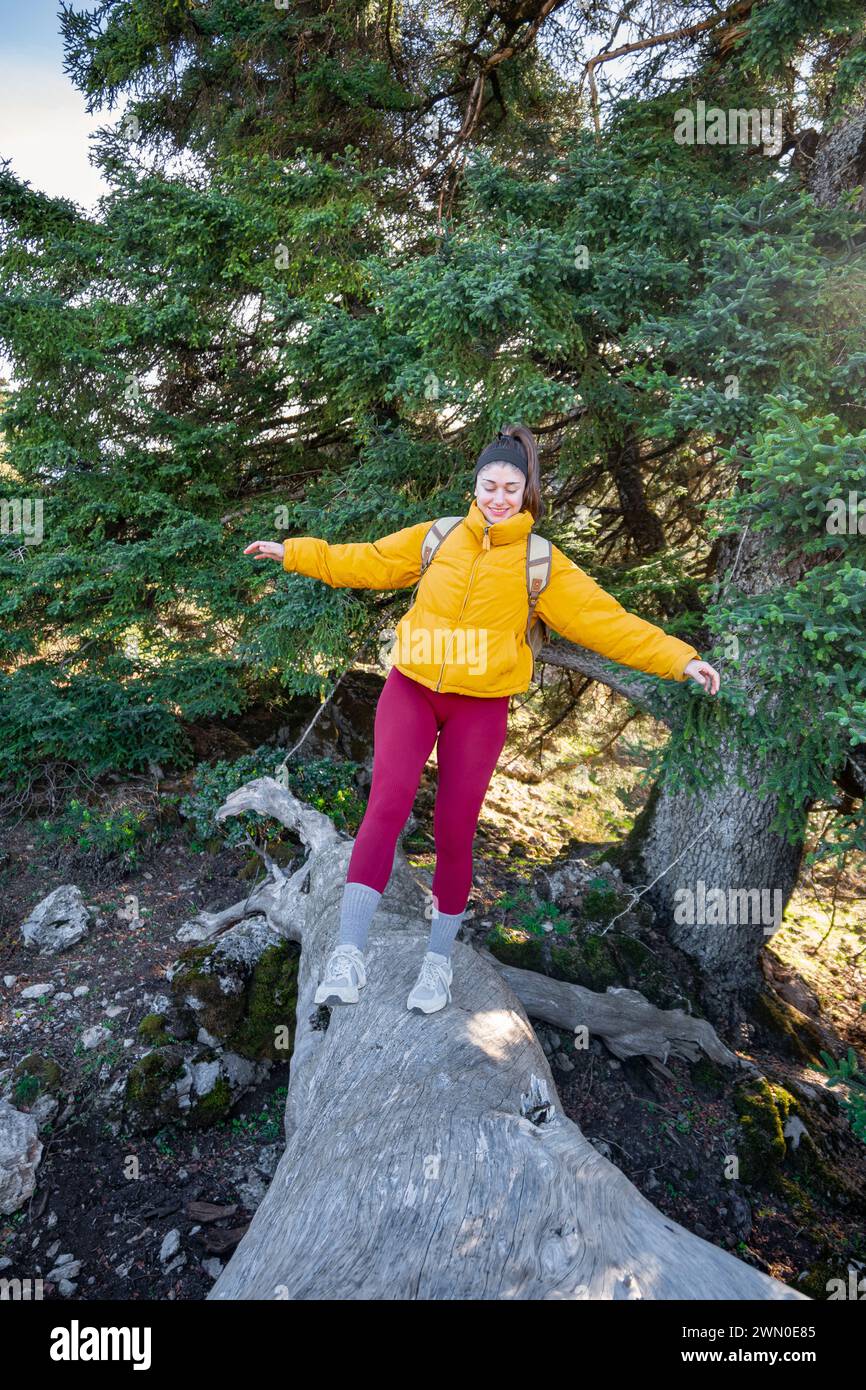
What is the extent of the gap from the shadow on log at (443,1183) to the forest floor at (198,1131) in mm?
646

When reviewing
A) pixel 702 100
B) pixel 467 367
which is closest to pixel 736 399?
pixel 467 367

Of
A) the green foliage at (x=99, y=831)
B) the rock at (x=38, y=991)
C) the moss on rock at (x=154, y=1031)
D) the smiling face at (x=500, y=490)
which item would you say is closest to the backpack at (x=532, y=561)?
the smiling face at (x=500, y=490)

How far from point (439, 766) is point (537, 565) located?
0.97m

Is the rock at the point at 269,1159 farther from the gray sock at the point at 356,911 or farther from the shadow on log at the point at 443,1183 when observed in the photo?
the gray sock at the point at 356,911

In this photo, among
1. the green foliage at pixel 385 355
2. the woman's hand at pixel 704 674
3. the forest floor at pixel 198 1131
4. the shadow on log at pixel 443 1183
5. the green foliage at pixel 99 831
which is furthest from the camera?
the green foliage at pixel 99 831

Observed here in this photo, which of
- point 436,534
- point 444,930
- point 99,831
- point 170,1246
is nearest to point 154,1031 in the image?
point 170,1246

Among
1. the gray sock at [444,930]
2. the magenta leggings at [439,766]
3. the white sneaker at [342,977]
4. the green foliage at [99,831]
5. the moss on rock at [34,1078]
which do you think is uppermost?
the magenta leggings at [439,766]

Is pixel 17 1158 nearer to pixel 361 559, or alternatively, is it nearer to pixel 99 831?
pixel 99 831

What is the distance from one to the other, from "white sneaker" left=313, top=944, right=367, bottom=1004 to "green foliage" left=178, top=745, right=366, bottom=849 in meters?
2.95

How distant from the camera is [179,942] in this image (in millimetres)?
5324

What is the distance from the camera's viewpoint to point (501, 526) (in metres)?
3.21

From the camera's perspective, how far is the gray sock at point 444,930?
347 centimetres
